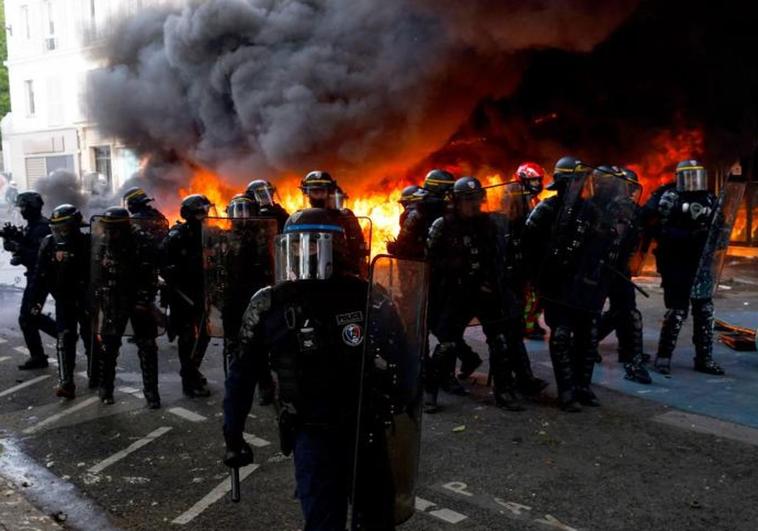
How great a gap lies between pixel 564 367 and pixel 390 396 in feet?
9.14

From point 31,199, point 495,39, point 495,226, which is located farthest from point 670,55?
point 31,199

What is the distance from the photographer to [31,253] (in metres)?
6.88

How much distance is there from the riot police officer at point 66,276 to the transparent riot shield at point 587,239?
3663mm

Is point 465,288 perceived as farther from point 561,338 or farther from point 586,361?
point 586,361

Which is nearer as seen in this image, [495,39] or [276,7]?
[495,39]

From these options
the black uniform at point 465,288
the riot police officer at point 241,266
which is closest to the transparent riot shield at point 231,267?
the riot police officer at point 241,266

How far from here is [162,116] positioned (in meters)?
15.9

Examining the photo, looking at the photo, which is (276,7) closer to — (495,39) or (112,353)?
(495,39)

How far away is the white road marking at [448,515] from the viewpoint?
3535 mm

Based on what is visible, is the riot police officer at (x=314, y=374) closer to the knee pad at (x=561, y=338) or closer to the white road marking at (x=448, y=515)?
the white road marking at (x=448, y=515)

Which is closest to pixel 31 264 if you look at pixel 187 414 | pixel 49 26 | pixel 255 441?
pixel 187 414

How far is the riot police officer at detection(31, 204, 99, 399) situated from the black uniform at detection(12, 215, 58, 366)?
846 mm

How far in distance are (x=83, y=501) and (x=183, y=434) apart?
1.05 meters

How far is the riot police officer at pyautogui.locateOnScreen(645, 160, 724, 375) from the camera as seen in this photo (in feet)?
19.0
